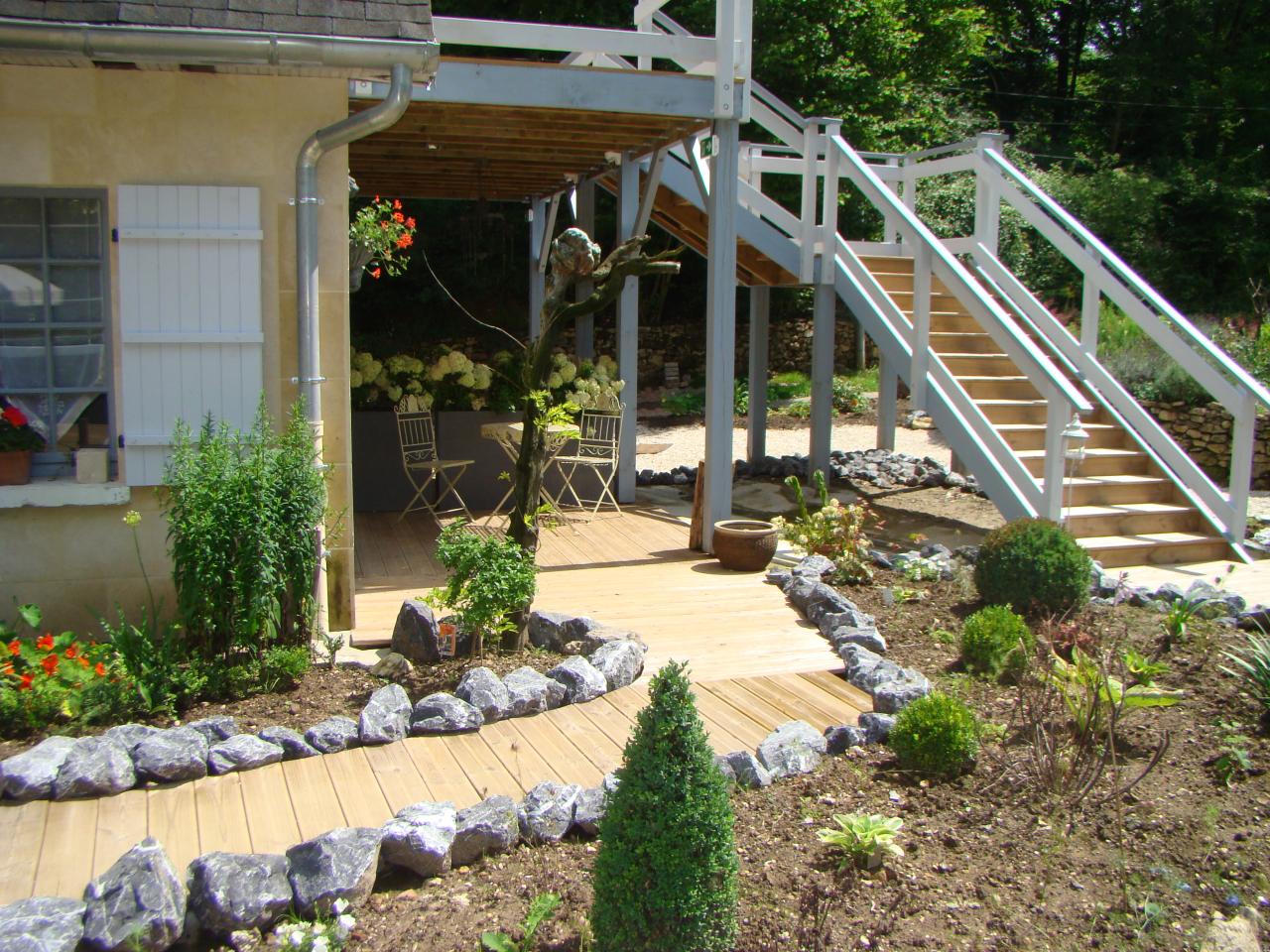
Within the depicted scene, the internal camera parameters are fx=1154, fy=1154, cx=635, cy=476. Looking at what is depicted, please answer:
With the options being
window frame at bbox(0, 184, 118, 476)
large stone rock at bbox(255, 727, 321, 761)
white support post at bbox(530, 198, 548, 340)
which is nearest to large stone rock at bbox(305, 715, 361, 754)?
large stone rock at bbox(255, 727, 321, 761)

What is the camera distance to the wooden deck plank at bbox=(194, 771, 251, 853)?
139 inches

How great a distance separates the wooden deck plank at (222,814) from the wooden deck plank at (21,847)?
0.46m

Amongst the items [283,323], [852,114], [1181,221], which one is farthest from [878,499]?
[1181,221]

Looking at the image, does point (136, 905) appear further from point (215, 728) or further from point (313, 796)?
point (215, 728)

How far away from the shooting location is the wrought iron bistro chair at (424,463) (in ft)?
29.6

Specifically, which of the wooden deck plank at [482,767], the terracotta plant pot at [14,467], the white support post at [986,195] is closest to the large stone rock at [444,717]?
the wooden deck plank at [482,767]

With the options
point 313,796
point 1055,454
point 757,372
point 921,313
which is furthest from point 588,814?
point 757,372

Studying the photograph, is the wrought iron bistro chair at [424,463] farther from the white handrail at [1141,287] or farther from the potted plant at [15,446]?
the white handrail at [1141,287]

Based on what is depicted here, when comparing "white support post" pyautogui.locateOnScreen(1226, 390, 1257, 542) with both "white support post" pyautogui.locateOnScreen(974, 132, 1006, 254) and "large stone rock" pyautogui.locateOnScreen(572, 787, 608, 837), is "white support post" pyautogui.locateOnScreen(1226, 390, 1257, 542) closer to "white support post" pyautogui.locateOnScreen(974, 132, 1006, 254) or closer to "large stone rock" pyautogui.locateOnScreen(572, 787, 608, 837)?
"white support post" pyautogui.locateOnScreen(974, 132, 1006, 254)

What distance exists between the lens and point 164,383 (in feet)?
16.9

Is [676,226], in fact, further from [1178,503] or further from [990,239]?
[1178,503]

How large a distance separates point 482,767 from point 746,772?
96 cm

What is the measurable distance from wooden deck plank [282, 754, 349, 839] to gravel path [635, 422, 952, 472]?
984 cm

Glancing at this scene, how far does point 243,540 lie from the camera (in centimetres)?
453
